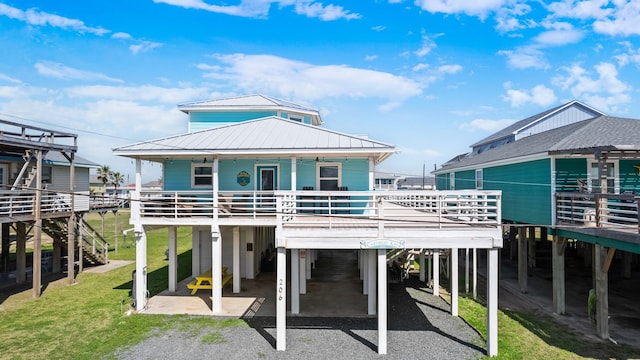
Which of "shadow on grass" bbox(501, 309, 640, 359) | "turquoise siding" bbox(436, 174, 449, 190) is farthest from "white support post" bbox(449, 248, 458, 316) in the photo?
"turquoise siding" bbox(436, 174, 449, 190)

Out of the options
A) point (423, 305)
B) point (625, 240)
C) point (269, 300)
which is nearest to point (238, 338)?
point (269, 300)

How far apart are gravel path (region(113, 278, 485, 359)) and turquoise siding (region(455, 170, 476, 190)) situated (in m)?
11.0

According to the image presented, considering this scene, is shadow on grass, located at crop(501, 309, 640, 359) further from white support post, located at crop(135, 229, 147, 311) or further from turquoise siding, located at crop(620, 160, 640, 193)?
white support post, located at crop(135, 229, 147, 311)

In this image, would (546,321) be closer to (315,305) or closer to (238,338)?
(315,305)

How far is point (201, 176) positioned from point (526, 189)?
13627 mm

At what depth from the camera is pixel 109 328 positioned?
1222 centimetres

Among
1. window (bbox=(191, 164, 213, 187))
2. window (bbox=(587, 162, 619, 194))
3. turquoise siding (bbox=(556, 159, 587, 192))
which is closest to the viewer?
turquoise siding (bbox=(556, 159, 587, 192))

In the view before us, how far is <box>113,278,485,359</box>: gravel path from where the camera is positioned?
10.4 meters

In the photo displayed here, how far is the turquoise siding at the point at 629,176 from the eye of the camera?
14609 mm

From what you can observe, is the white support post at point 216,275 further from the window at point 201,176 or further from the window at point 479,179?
the window at point 479,179

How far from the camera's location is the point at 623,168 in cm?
1463

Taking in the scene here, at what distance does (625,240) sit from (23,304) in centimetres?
2114

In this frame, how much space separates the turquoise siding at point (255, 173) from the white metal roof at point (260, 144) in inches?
33.9

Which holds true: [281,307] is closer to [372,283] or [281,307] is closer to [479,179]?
[372,283]
